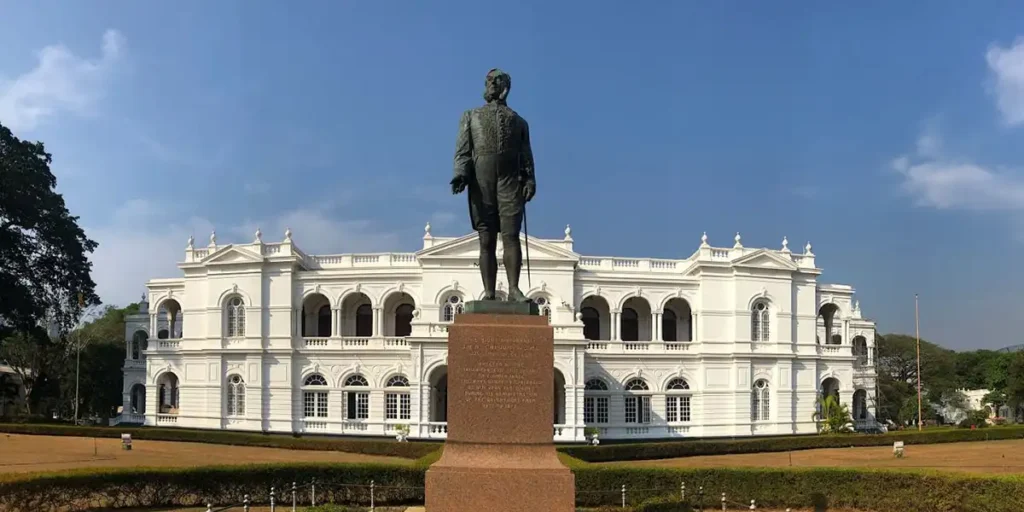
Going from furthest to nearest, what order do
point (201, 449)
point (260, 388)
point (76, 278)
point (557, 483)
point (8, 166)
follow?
point (260, 388) → point (76, 278) → point (8, 166) → point (201, 449) → point (557, 483)

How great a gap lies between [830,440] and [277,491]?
97.0 feet

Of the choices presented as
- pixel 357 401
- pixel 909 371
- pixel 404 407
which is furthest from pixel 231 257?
pixel 909 371

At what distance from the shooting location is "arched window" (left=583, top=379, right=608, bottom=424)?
1785 inches

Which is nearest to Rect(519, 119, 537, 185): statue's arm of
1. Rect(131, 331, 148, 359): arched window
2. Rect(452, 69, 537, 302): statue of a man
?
Rect(452, 69, 537, 302): statue of a man

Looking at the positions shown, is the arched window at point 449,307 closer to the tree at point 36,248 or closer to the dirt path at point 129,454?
the dirt path at point 129,454

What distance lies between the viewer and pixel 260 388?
1837 inches

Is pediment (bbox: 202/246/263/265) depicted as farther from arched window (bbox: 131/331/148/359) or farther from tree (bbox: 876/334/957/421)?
tree (bbox: 876/334/957/421)

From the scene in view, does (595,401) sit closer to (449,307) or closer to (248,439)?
(449,307)

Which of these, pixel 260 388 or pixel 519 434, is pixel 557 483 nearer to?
pixel 519 434

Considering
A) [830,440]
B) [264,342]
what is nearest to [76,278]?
[264,342]

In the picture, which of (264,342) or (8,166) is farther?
(264,342)

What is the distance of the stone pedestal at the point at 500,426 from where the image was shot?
1032cm

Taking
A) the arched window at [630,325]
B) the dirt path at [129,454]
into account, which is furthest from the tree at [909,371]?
the dirt path at [129,454]

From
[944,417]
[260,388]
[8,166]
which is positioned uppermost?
[8,166]
